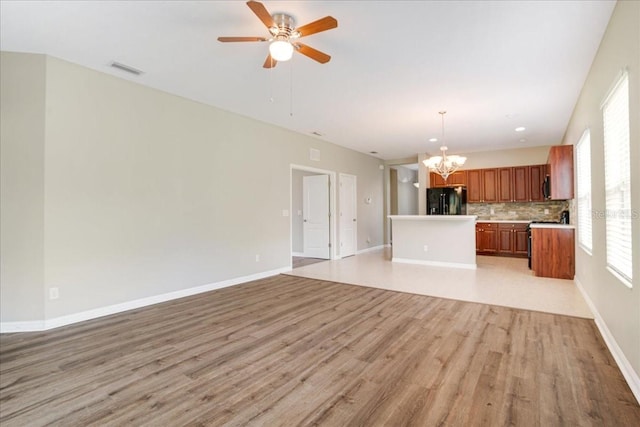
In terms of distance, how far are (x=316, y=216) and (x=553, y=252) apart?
4753 mm

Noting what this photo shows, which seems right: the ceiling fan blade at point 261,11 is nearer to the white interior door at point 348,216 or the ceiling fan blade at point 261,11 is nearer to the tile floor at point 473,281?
the tile floor at point 473,281

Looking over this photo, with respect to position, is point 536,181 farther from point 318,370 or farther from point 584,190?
point 318,370

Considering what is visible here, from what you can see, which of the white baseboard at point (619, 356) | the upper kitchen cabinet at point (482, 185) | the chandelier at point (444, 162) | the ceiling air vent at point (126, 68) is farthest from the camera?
the upper kitchen cabinet at point (482, 185)

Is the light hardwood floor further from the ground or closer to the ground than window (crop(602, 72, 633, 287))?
closer to the ground

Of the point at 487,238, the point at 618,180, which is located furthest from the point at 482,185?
the point at 618,180

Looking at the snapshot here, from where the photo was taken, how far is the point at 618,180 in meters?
2.43

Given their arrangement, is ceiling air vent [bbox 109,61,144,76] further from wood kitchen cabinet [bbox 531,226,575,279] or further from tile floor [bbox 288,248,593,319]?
wood kitchen cabinet [bbox 531,226,575,279]

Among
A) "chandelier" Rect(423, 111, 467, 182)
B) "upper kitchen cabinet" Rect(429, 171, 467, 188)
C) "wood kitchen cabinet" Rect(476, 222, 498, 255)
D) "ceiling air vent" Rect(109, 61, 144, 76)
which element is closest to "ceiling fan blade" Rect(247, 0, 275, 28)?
"ceiling air vent" Rect(109, 61, 144, 76)

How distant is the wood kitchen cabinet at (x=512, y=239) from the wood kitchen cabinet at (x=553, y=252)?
2.35 metres

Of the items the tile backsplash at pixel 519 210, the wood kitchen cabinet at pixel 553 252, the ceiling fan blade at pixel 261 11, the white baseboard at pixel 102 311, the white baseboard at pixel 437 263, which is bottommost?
the white baseboard at pixel 102 311

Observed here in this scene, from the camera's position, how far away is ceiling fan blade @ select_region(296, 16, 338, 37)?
224 centimetres

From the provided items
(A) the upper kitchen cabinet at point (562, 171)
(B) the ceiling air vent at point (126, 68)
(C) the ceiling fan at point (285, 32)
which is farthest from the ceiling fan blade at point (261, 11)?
(A) the upper kitchen cabinet at point (562, 171)

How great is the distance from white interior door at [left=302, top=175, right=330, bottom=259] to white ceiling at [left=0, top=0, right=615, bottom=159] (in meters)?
2.57

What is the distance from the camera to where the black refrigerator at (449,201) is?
8.30m
